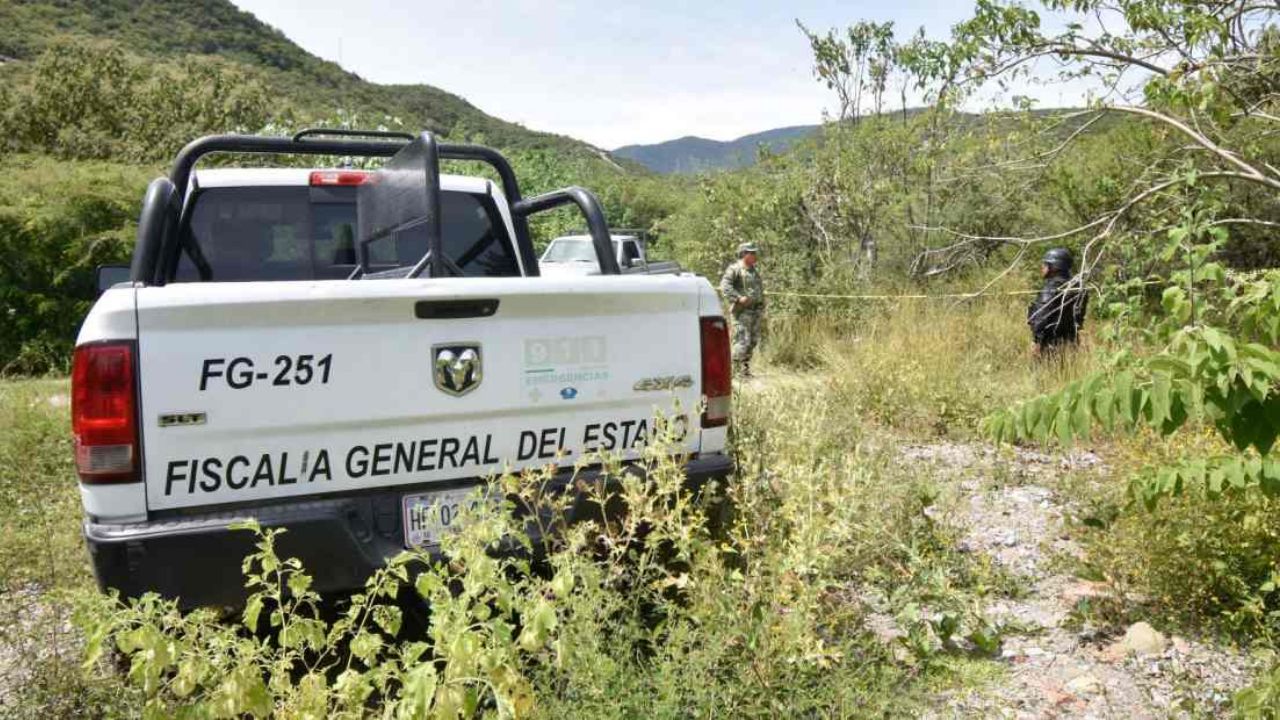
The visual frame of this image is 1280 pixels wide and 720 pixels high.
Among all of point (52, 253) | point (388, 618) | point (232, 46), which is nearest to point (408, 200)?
point (388, 618)

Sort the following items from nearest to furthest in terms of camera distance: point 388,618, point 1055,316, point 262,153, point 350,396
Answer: point 388,618, point 350,396, point 262,153, point 1055,316

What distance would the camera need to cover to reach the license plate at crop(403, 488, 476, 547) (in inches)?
110

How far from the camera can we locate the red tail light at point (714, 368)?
3299 mm

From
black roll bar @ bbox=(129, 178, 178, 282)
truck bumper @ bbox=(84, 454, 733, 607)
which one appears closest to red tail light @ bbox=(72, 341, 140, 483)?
truck bumper @ bbox=(84, 454, 733, 607)

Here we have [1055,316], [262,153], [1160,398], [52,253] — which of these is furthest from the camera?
[52,253]

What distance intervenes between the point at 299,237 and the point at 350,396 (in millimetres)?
1787

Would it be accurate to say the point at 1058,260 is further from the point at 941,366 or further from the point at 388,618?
the point at 388,618

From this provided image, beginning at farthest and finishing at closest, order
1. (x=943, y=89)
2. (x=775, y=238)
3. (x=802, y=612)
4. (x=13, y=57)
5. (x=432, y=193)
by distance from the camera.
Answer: (x=13, y=57)
(x=775, y=238)
(x=943, y=89)
(x=432, y=193)
(x=802, y=612)

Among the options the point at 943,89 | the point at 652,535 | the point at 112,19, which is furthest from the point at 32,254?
the point at 112,19

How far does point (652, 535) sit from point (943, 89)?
6192 mm

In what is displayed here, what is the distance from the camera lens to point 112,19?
5594cm

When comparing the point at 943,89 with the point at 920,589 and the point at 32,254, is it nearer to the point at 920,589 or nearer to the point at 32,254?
the point at 920,589

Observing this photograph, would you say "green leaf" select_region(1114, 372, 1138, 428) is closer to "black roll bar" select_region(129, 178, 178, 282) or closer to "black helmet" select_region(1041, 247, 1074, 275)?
"black roll bar" select_region(129, 178, 178, 282)

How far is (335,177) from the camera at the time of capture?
162 inches
